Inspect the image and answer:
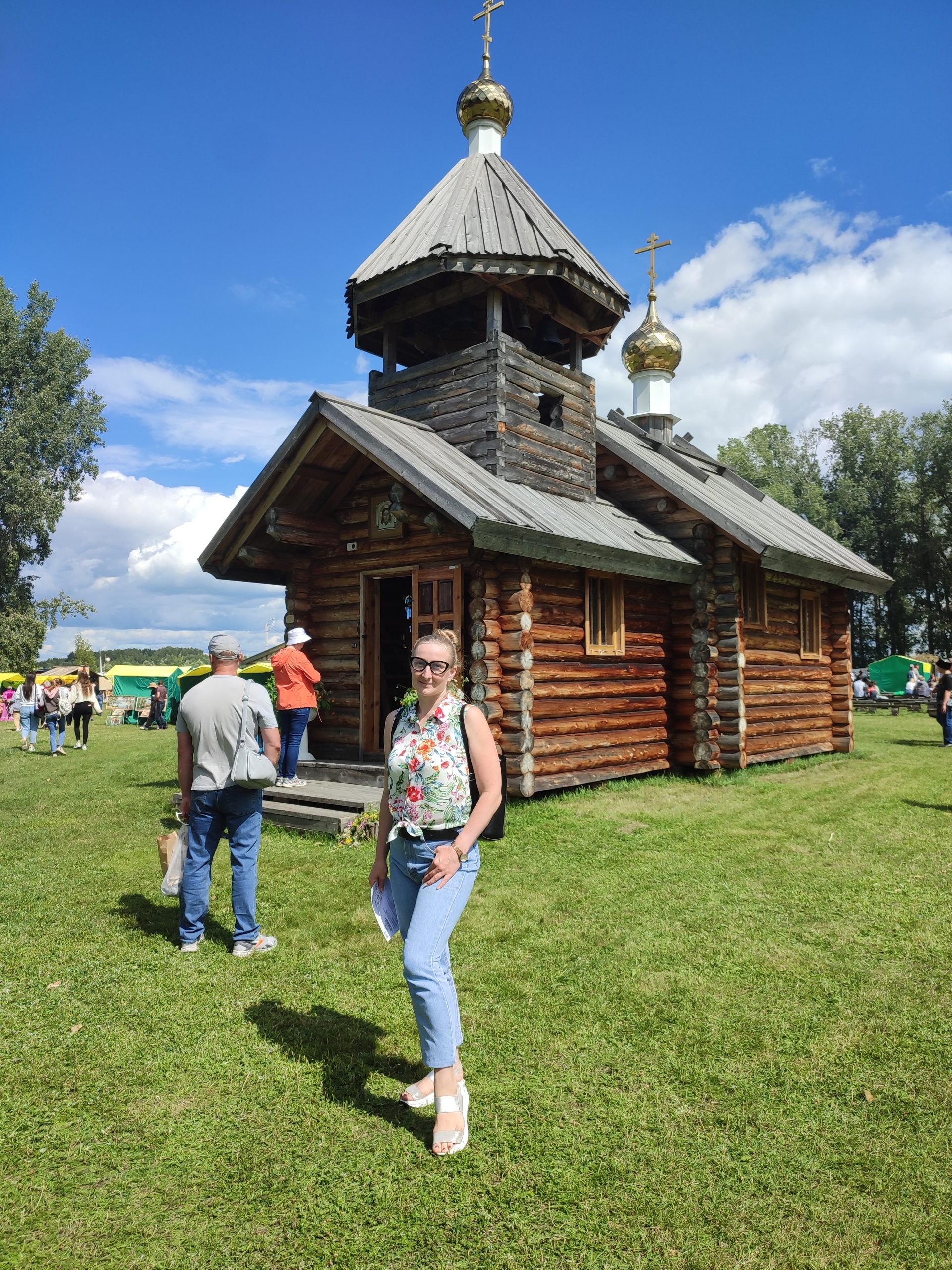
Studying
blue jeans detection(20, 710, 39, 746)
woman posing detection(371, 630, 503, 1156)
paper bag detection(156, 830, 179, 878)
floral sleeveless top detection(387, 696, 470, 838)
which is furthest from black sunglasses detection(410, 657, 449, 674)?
blue jeans detection(20, 710, 39, 746)

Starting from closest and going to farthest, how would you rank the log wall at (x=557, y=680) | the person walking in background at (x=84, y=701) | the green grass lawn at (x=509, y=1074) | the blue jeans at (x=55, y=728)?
the green grass lawn at (x=509, y=1074) → the log wall at (x=557, y=680) → the blue jeans at (x=55, y=728) → the person walking in background at (x=84, y=701)

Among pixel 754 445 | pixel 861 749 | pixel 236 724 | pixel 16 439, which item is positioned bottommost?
pixel 861 749

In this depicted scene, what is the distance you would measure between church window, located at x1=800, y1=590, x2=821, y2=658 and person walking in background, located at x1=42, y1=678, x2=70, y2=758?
16189 mm

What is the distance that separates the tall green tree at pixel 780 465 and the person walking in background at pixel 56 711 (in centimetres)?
4130

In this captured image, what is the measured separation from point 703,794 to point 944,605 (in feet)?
152

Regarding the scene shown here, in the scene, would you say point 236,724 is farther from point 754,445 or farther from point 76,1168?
point 754,445

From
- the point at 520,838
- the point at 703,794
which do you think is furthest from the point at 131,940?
the point at 703,794

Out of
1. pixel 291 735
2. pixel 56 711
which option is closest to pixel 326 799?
pixel 291 735

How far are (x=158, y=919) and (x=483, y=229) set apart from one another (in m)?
10.1

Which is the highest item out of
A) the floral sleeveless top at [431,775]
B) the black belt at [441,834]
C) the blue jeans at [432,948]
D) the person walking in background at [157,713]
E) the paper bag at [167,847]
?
the floral sleeveless top at [431,775]

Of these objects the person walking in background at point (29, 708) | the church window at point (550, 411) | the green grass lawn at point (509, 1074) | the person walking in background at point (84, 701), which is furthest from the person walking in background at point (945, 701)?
the person walking in background at point (29, 708)

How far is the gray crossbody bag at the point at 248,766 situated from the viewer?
5.05 m

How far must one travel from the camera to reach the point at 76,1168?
3.17 m

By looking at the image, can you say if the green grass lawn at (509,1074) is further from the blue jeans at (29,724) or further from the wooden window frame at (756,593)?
the blue jeans at (29,724)
